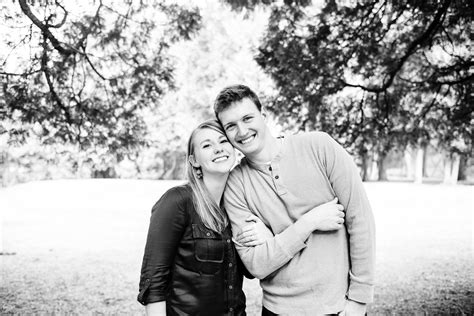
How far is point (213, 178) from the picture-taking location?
7.85ft

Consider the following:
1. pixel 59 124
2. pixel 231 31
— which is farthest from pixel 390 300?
pixel 231 31

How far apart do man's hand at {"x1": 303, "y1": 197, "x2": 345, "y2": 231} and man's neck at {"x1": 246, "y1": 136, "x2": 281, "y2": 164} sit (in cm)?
37

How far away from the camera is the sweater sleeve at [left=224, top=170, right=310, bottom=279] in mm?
2074

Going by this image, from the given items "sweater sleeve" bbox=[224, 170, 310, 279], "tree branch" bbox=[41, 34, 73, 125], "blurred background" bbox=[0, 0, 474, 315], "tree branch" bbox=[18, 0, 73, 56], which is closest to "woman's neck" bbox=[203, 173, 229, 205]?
"sweater sleeve" bbox=[224, 170, 310, 279]

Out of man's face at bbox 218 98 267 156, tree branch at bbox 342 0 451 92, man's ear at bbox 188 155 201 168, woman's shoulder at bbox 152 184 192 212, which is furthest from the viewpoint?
tree branch at bbox 342 0 451 92

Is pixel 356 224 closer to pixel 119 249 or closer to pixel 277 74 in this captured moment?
pixel 277 74

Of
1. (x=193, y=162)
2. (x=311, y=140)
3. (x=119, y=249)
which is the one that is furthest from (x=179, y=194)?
(x=119, y=249)

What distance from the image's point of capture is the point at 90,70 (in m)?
6.25

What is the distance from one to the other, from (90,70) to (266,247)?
495 centimetres

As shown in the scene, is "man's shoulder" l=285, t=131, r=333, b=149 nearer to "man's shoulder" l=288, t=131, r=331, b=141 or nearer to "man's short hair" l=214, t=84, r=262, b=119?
"man's shoulder" l=288, t=131, r=331, b=141

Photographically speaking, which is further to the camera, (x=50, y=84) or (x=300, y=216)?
(x=50, y=84)

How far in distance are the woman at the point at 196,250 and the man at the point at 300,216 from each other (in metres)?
0.10

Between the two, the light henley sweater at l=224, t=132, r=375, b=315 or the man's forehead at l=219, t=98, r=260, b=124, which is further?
the man's forehead at l=219, t=98, r=260, b=124

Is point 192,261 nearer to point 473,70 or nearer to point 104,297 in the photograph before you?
point 104,297
